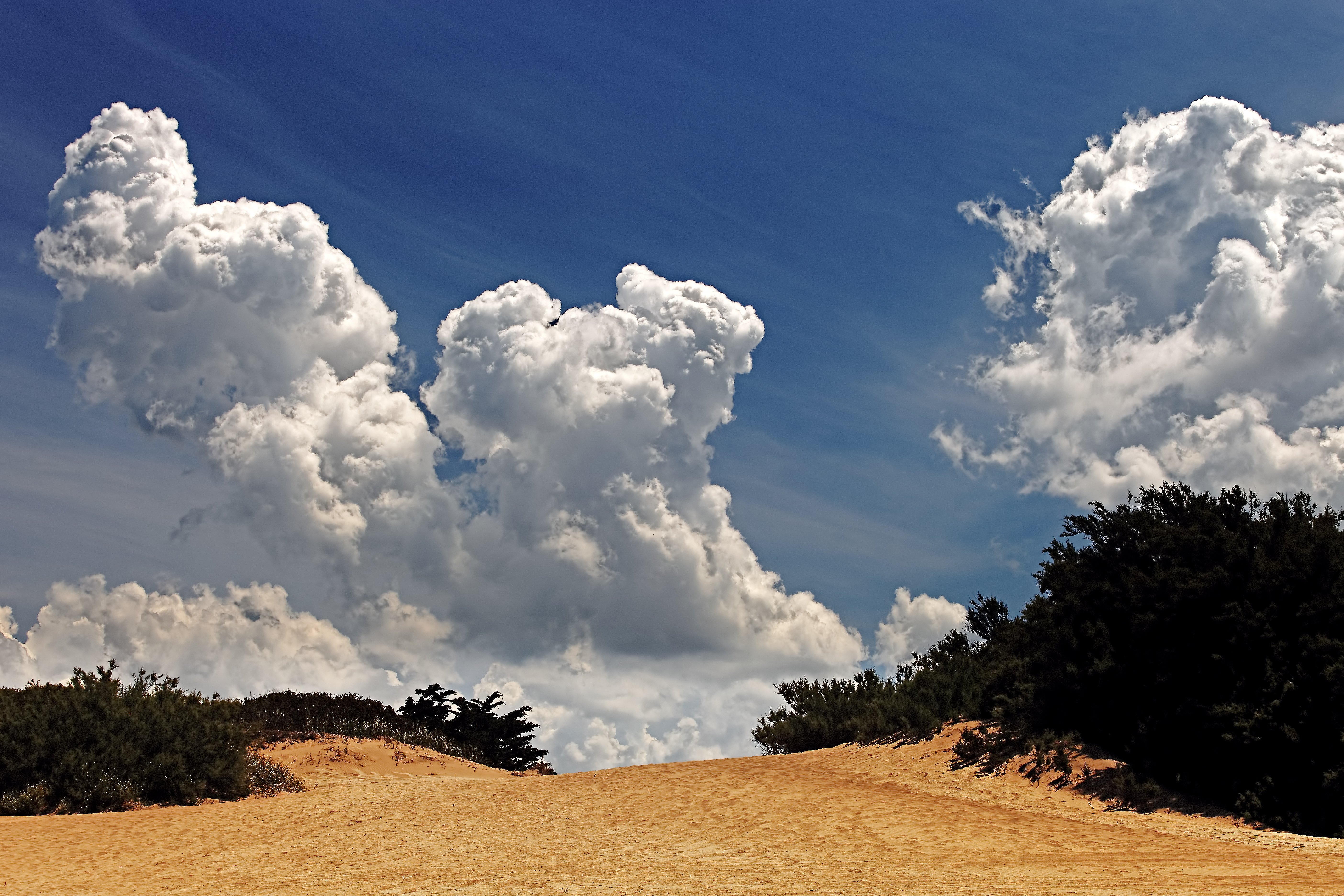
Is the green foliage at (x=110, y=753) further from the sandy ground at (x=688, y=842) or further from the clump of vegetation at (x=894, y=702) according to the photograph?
the clump of vegetation at (x=894, y=702)

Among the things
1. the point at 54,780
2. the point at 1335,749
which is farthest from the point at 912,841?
the point at 54,780

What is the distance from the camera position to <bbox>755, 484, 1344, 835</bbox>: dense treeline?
14289 millimetres

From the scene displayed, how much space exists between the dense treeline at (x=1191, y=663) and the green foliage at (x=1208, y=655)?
0.08 feet

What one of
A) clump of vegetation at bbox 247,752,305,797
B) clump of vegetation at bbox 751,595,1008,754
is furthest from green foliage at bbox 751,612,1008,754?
clump of vegetation at bbox 247,752,305,797

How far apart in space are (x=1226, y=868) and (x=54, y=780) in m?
17.3

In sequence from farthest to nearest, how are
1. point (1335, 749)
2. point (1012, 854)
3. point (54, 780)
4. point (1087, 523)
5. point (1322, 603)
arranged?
point (1087, 523)
point (54, 780)
point (1322, 603)
point (1335, 749)
point (1012, 854)

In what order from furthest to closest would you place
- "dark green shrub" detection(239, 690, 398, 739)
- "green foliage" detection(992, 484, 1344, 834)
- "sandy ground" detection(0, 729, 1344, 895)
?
"dark green shrub" detection(239, 690, 398, 739) < "green foliage" detection(992, 484, 1344, 834) < "sandy ground" detection(0, 729, 1344, 895)

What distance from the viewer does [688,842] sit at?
12609mm

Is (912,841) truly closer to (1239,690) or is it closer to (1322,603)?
(1239,690)

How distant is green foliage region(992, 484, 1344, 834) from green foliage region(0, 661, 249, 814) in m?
14.6

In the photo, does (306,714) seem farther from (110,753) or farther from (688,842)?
(688,842)

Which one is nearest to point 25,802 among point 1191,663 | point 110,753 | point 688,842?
point 110,753

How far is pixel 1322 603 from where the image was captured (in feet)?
49.2

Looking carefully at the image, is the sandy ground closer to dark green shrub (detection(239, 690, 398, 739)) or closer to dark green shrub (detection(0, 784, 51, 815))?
dark green shrub (detection(0, 784, 51, 815))
